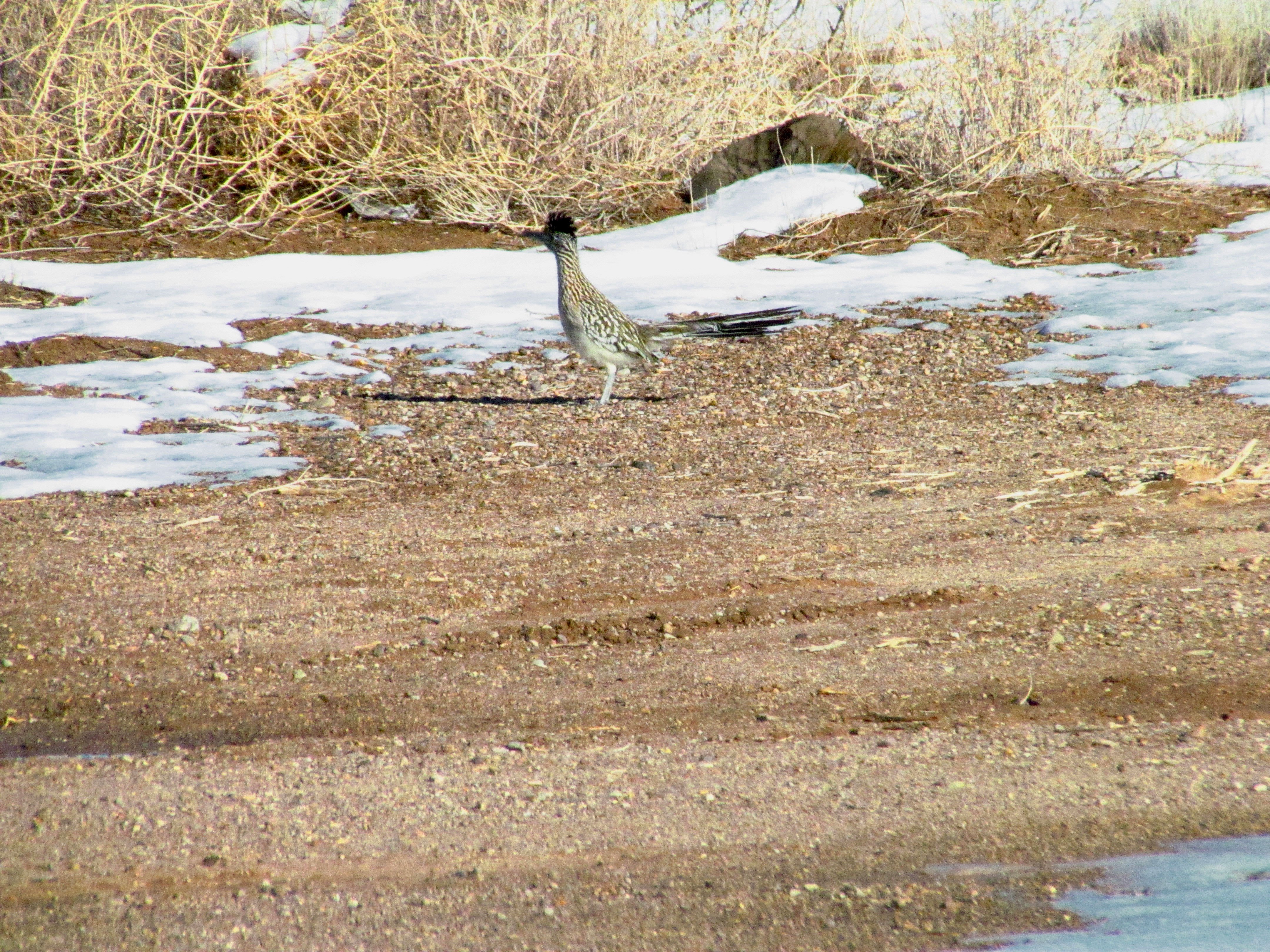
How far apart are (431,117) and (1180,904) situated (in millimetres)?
11177

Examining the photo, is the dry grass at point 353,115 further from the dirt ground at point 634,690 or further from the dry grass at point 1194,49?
the dry grass at point 1194,49

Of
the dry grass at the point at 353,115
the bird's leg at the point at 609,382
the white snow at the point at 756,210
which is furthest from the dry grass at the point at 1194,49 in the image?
the bird's leg at the point at 609,382

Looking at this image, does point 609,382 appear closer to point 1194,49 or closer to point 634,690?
point 634,690

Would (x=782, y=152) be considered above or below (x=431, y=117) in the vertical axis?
below

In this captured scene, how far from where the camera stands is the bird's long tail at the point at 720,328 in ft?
25.0

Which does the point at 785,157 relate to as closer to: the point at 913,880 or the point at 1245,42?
the point at 1245,42

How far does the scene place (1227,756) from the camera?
2.97 metres

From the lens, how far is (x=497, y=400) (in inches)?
299

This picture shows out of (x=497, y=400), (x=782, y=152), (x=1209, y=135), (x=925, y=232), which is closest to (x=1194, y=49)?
(x=1209, y=135)

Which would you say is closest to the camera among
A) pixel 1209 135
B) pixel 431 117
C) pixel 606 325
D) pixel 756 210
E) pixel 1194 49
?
pixel 606 325

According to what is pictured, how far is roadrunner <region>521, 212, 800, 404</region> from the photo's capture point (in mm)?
7148

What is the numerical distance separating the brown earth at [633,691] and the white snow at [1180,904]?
2.8 inches

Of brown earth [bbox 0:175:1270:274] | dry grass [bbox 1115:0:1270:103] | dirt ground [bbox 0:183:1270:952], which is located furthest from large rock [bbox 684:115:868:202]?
dirt ground [bbox 0:183:1270:952]

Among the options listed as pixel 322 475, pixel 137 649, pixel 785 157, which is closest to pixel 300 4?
pixel 785 157
